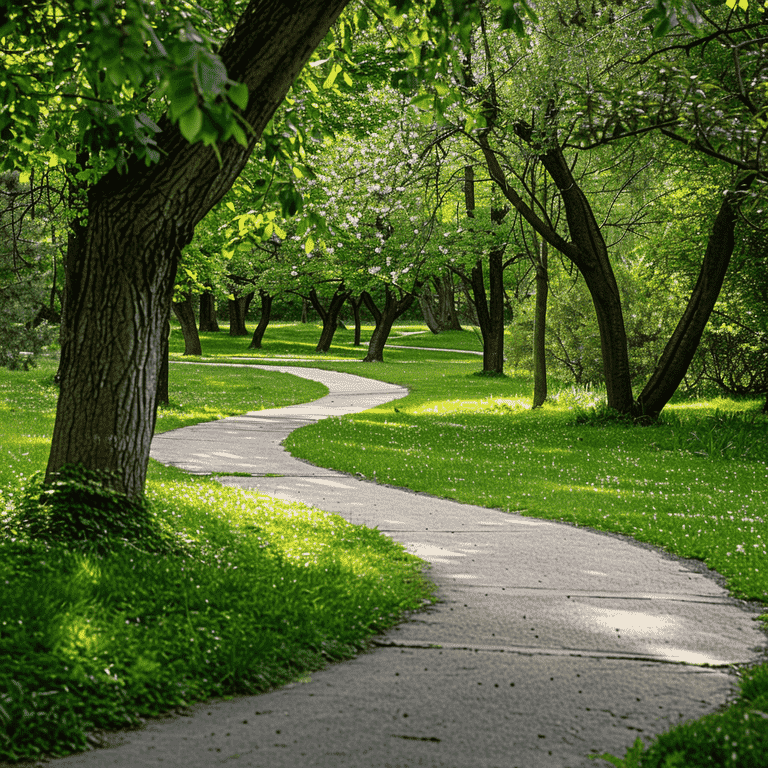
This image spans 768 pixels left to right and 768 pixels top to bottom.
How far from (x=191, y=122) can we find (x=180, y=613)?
3056 mm

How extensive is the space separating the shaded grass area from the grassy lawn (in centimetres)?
1

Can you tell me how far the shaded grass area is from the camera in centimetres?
340

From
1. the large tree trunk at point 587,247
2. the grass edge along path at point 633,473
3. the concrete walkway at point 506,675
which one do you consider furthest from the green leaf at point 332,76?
the large tree trunk at point 587,247

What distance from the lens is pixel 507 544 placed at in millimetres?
6883

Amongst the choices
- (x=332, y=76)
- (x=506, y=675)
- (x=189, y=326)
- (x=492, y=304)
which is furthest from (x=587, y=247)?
(x=189, y=326)

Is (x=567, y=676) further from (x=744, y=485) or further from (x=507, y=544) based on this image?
(x=744, y=485)

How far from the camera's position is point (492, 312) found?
2997 cm

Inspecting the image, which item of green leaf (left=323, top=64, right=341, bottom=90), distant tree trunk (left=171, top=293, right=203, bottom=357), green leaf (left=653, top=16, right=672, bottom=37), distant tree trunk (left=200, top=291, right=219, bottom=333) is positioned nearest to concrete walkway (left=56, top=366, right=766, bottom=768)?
green leaf (left=653, top=16, right=672, bottom=37)

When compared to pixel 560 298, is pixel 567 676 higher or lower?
lower

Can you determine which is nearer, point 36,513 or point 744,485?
point 36,513

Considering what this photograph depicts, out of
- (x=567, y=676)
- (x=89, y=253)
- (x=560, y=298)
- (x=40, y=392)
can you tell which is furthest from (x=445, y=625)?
(x=560, y=298)

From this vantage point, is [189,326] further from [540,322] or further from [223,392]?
[540,322]

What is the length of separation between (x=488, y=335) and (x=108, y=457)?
1016 inches

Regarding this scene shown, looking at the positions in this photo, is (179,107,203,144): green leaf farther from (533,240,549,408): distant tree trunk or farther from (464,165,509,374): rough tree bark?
(464,165,509,374): rough tree bark
